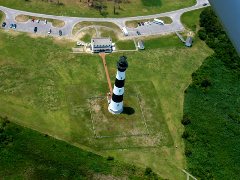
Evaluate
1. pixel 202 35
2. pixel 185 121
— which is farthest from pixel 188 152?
pixel 202 35

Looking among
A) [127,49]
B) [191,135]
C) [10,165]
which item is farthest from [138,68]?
[10,165]

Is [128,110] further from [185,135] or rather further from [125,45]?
[125,45]

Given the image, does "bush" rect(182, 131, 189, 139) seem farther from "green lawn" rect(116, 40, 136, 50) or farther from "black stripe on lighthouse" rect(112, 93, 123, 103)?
"green lawn" rect(116, 40, 136, 50)

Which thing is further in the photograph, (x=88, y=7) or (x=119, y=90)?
(x=88, y=7)

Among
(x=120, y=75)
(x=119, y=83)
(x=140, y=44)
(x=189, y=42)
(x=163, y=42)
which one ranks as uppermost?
(x=120, y=75)

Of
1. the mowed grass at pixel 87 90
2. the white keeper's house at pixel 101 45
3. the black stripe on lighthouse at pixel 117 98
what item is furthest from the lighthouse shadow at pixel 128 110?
the white keeper's house at pixel 101 45

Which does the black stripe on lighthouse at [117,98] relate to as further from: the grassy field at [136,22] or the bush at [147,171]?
the grassy field at [136,22]

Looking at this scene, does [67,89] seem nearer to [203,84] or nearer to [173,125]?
[173,125]
